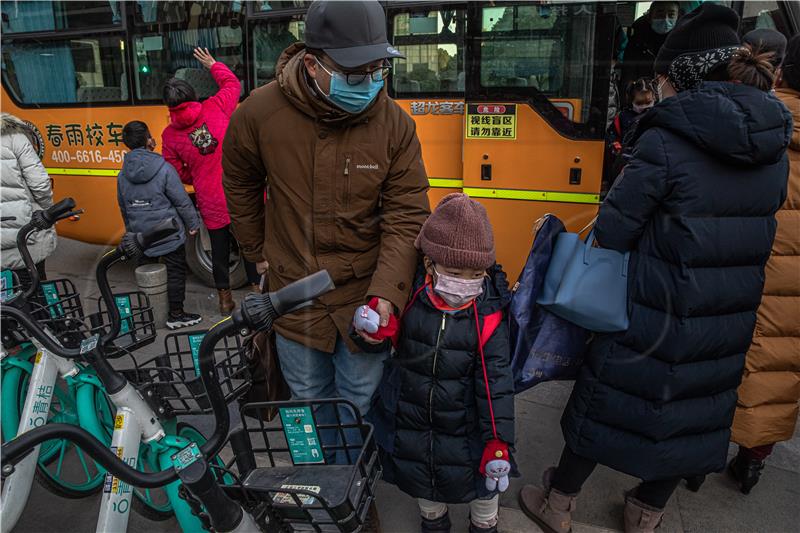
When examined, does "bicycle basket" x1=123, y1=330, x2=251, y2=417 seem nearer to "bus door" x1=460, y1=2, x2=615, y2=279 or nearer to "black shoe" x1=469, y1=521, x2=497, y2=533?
"black shoe" x1=469, y1=521, x2=497, y2=533

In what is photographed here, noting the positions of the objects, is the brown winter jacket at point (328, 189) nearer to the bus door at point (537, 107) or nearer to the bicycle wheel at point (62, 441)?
the bicycle wheel at point (62, 441)

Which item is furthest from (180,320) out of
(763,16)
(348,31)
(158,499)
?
(763,16)

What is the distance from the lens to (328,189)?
79.1 inches

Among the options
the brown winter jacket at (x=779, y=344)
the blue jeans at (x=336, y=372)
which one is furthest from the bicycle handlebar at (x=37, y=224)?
the brown winter jacket at (x=779, y=344)

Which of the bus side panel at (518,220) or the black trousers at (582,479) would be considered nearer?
the black trousers at (582,479)

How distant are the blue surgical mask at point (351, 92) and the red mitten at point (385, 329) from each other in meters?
0.68

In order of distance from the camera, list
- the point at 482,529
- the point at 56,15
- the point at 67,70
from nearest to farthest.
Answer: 1. the point at 482,529
2. the point at 56,15
3. the point at 67,70

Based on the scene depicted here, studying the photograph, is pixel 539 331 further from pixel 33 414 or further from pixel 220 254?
pixel 220 254

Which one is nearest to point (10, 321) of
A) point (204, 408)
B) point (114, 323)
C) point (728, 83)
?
point (114, 323)

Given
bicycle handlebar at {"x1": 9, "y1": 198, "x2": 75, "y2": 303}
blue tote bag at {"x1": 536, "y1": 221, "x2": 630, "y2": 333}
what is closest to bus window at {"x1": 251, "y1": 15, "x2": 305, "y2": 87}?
bicycle handlebar at {"x1": 9, "y1": 198, "x2": 75, "y2": 303}

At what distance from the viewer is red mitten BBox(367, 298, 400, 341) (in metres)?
1.99

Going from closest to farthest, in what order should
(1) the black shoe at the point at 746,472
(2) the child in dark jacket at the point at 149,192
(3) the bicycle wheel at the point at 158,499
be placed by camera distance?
(3) the bicycle wheel at the point at 158,499, (1) the black shoe at the point at 746,472, (2) the child in dark jacket at the point at 149,192

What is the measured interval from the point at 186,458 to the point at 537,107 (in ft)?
11.0

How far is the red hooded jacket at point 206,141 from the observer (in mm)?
4465
